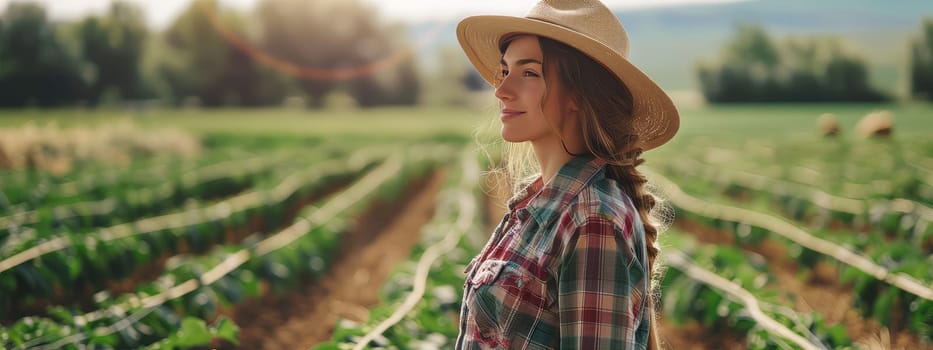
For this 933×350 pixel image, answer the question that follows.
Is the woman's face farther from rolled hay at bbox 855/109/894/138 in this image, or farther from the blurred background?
rolled hay at bbox 855/109/894/138

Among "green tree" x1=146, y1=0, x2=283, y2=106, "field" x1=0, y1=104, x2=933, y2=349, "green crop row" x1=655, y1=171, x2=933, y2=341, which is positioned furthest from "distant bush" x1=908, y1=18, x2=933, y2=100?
"green tree" x1=146, y1=0, x2=283, y2=106

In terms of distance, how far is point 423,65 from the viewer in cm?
6650

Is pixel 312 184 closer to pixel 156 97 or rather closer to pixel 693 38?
pixel 156 97

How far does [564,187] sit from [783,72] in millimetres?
39225

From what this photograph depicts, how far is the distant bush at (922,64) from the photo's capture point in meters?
14.7

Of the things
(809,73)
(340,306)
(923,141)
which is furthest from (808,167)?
(809,73)

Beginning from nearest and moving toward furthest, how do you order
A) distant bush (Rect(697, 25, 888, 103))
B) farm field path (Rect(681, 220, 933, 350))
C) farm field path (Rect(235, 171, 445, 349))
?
1. farm field path (Rect(681, 220, 933, 350))
2. farm field path (Rect(235, 171, 445, 349))
3. distant bush (Rect(697, 25, 888, 103))

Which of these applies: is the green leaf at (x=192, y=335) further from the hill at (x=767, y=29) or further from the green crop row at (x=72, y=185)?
the hill at (x=767, y=29)

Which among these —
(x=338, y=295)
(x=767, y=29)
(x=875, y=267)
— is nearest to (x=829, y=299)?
(x=875, y=267)

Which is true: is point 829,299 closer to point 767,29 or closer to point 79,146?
point 79,146

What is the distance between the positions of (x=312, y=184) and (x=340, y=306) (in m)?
5.65

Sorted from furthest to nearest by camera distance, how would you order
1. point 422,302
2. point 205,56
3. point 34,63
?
1. point 205,56
2. point 34,63
3. point 422,302

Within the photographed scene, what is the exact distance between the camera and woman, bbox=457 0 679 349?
150cm

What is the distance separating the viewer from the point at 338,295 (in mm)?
6176
